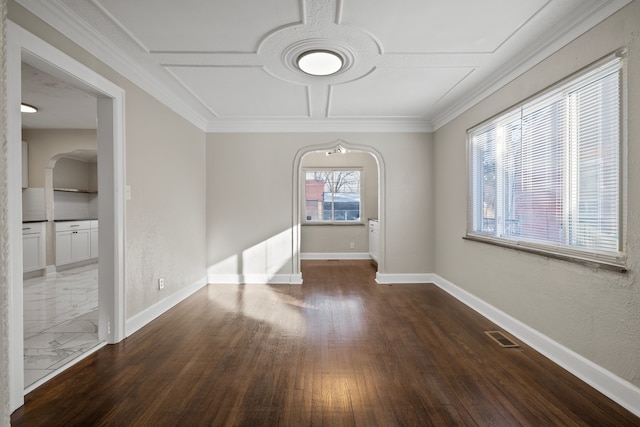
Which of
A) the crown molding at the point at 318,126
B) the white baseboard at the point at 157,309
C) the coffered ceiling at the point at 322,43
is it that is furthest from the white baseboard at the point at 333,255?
the coffered ceiling at the point at 322,43

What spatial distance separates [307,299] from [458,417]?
2.62m

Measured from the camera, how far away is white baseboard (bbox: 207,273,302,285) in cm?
510

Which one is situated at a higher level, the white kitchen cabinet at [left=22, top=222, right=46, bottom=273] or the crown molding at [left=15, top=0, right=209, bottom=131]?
the crown molding at [left=15, top=0, right=209, bottom=131]

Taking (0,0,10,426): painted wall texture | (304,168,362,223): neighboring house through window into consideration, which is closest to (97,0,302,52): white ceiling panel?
(0,0,10,426): painted wall texture

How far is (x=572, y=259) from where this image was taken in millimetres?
2330

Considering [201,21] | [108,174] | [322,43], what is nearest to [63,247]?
[108,174]

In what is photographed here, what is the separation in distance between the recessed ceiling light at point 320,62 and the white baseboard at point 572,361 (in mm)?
2995

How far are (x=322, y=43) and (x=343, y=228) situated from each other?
528 cm

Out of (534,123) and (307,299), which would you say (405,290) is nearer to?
(307,299)

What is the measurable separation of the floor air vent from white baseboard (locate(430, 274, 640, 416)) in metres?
0.12

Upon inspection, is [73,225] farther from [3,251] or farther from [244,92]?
[3,251]

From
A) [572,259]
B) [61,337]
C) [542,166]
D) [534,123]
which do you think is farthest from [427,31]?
[61,337]

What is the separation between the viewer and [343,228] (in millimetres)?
7613

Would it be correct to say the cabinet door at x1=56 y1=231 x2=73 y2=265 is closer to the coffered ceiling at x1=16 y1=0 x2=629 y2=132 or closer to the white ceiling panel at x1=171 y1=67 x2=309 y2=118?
the coffered ceiling at x1=16 y1=0 x2=629 y2=132
